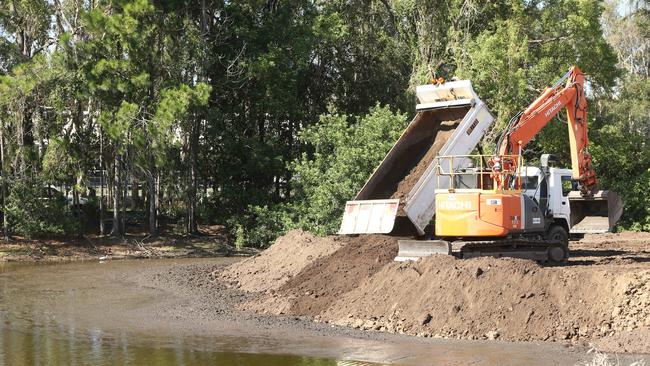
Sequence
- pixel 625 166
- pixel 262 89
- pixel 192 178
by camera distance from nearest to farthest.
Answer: pixel 625 166, pixel 192 178, pixel 262 89

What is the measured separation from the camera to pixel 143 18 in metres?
30.7

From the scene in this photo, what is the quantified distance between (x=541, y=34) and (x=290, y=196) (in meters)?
12.5

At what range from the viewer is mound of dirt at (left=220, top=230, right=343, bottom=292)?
1969 cm

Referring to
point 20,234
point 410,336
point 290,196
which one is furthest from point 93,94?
point 410,336

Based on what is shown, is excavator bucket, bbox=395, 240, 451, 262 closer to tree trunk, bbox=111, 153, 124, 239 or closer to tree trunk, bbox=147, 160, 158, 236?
tree trunk, bbox=147, 160, 158, 236

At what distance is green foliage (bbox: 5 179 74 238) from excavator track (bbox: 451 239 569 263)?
18.3 meters

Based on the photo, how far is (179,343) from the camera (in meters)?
13.3

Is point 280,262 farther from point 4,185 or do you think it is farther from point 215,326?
point 4,185

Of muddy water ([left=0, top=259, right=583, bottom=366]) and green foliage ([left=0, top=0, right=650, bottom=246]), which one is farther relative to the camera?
green foliage ([left=0, top=0, right=650, bottom=246])

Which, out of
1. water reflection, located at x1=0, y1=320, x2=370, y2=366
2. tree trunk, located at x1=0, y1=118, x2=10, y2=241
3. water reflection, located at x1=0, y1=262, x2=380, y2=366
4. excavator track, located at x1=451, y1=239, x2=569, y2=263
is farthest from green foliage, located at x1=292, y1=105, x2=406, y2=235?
water reflection, located at x1=0, y1=320, x2=370, y2=366

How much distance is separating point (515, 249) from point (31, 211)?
19.4 m

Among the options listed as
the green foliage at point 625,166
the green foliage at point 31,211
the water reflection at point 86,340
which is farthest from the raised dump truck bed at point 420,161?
the green foliage at point 31,211

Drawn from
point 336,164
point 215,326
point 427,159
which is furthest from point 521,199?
point 336,164

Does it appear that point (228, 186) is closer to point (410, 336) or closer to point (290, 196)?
point (290, 196)
